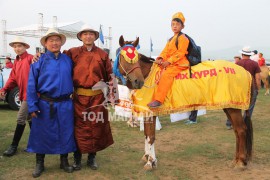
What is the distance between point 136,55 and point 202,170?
2.04 m

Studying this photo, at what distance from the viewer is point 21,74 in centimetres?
455

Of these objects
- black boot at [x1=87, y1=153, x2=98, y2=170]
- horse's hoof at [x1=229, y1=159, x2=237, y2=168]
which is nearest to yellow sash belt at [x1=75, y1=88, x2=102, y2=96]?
black boot at [x1=87, y1=153, x2=98, y2=170]

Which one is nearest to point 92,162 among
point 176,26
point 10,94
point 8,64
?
point 176,26

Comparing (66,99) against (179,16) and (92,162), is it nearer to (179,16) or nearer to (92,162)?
(92,162)

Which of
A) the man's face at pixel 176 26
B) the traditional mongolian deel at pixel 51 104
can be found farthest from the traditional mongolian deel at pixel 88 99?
the man's face at pixel 176 26

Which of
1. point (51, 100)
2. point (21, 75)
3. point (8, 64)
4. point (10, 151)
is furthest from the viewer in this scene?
point (8, 64)

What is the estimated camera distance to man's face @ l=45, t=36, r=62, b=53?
3.85m

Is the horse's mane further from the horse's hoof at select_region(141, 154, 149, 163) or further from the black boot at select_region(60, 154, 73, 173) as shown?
the black boot at select_region(60, 154, 73, 173)

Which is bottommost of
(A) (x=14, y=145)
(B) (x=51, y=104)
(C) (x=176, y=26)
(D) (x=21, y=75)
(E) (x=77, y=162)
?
(E) (x=77, y=162)

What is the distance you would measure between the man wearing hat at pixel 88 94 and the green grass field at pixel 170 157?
548mm

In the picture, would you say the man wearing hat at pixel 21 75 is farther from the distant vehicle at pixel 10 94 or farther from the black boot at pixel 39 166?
the distant vehicle at pixel 10 94

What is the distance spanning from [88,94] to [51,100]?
1.68 ft

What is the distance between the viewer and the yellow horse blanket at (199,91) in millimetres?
4219

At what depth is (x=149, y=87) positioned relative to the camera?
168 inches
